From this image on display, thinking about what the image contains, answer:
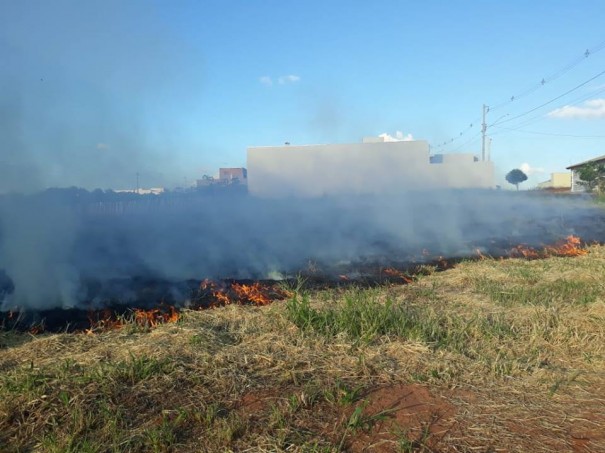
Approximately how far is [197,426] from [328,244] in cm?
996

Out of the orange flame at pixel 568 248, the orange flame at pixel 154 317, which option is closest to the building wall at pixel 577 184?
the orange flame at pixel 568 248

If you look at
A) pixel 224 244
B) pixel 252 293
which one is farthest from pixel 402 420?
pixel 224 244

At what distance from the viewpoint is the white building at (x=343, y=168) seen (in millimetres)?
26484

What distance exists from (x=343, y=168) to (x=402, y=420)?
2555cm

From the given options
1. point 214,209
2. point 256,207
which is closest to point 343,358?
point 214,209

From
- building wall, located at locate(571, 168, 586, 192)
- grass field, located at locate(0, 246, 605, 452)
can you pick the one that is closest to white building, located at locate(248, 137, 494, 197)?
building wall, located at locate(571, 168, 586, 192)

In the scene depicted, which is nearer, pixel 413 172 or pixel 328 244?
pixel 328 244

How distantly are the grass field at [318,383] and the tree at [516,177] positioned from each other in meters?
47.0

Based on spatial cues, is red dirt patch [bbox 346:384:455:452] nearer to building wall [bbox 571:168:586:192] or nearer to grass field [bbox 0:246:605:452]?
grass field [bbox 0:246:605:452]

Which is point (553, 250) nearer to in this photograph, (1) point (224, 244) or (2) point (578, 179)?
(1) point (224, 244)

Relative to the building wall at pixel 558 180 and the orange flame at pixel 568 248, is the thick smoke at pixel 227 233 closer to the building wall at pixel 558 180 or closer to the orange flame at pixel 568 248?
the orange flame at pixel 568 248

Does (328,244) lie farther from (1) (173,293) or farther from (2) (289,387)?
(2) (289,387)

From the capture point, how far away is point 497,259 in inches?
435

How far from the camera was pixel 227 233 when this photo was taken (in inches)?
502
